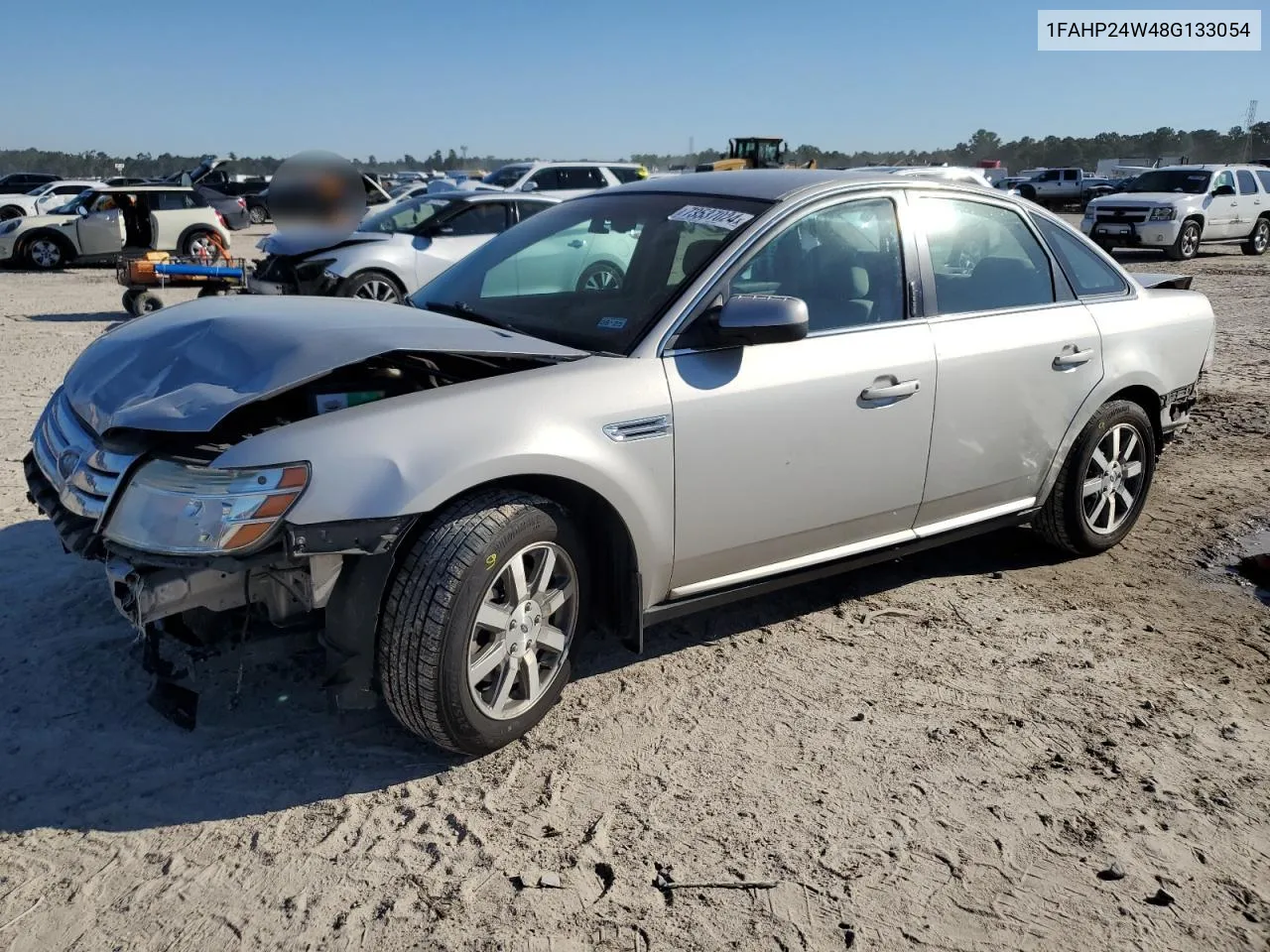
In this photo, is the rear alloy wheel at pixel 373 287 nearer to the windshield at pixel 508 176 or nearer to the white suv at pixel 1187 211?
the windshield at pixel 508 176

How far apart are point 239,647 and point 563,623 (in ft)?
3.24

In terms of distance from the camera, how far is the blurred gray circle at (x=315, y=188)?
546 cm

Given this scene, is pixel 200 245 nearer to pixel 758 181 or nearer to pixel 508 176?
pixel 508 176

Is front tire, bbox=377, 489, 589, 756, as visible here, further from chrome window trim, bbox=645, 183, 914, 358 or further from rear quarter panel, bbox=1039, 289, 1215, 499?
rear quarter panel, bbox=1039, 289, 1215, 499

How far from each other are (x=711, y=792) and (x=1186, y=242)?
2039 cm

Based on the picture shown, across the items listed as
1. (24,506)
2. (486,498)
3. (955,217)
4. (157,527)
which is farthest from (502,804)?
(24,506)

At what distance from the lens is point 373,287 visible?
10.6m

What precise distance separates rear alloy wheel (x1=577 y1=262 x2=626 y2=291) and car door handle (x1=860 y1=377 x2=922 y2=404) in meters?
0.99

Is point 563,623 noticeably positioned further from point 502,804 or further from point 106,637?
point 106,637

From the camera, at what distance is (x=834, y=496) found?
3.86 m

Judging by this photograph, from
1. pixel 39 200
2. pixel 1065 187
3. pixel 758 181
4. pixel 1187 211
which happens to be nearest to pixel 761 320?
pixel 758 181

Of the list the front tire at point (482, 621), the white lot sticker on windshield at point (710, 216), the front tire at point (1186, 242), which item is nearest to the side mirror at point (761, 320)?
the white lot sticker on windshield at point (710, 216)

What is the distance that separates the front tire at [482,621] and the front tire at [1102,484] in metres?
2.53

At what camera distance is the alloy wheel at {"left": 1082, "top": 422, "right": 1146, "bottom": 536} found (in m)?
4.85
